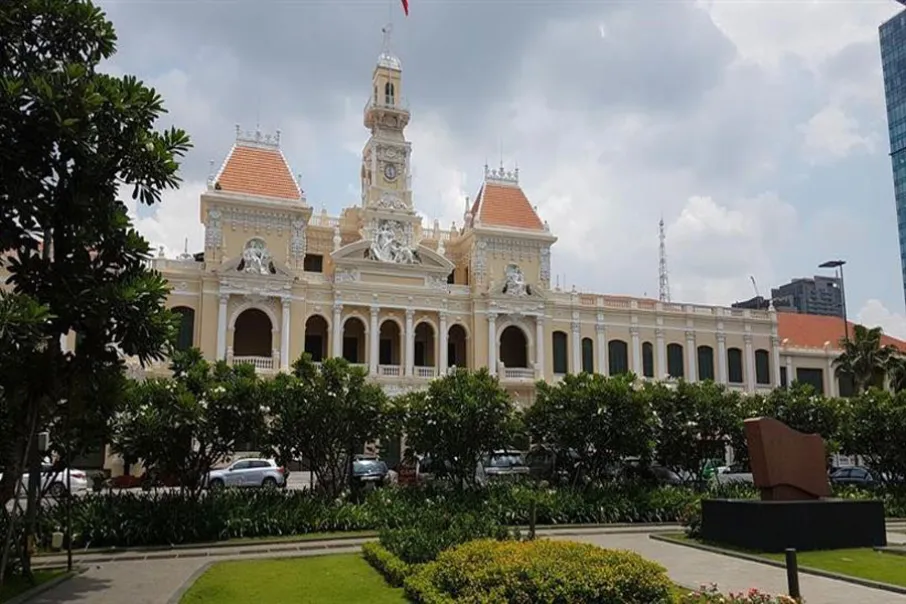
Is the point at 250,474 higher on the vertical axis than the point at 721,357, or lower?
lower

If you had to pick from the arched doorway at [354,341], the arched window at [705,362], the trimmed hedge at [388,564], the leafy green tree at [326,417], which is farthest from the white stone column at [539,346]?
the trimmed hedge at [388,564]

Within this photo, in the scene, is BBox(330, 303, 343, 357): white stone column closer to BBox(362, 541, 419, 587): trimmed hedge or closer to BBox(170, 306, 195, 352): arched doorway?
BBox(170, 306, 195, 352): arched doorway

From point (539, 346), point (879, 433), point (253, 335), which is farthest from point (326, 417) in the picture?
point (539, 346)

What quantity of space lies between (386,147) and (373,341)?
11154 mm

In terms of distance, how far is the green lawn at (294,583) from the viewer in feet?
35.3

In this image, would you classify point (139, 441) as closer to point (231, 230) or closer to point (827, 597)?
point (827, 597)

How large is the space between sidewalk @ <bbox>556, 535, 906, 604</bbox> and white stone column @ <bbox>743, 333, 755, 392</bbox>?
111 ft

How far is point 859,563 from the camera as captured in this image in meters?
13.7

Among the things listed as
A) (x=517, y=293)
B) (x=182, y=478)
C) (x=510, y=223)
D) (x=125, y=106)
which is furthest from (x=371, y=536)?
(x=510, y=223)

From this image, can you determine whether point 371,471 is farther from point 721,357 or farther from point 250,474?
point 721,357

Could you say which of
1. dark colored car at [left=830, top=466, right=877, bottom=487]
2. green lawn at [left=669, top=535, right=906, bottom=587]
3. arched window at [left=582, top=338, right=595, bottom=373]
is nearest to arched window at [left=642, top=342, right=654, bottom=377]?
arched window at [left=582, top=338, right=595, bottom=373]

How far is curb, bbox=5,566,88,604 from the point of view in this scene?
10.8 metres

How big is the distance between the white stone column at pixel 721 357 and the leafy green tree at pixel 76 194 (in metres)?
40.9

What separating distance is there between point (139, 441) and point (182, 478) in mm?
1418
